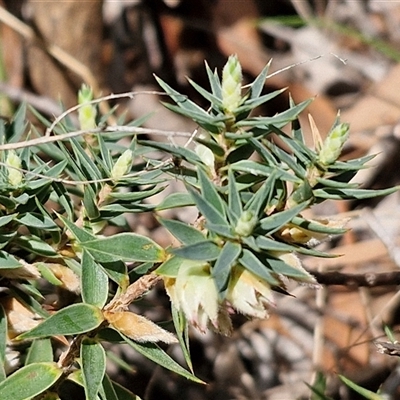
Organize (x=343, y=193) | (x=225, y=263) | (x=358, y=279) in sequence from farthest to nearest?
(x=358, y=279), (x=343, y=193), (x=225, y=263)

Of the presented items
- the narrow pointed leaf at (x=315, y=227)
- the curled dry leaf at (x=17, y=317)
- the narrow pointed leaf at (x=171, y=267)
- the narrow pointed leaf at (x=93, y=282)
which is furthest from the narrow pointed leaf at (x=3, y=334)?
the narrow pointed leaf at (x=315, y=227)

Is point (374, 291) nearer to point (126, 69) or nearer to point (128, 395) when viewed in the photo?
point (128, 395)

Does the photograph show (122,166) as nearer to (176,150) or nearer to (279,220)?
(176,150)

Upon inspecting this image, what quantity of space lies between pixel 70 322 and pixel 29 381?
97 mm

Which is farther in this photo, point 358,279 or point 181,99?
point 358,279

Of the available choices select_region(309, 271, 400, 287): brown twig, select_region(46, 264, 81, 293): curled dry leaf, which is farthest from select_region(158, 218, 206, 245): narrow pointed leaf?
select_region(309, 271, 400, 287): brown twig

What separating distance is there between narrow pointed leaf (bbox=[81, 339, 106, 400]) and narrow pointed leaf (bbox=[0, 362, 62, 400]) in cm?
6

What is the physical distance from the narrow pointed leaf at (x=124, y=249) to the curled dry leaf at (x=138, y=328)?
2.4 inches

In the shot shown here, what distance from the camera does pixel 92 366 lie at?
2.10 feet

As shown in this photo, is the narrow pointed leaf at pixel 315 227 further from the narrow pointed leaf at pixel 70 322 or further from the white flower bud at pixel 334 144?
the narrow pointed leaf at pixel 70 322

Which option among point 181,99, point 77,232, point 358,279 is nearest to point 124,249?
point 77,232

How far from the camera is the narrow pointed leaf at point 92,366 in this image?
0.61m

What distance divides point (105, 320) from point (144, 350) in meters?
0.05

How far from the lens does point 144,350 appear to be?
25.3 inches
